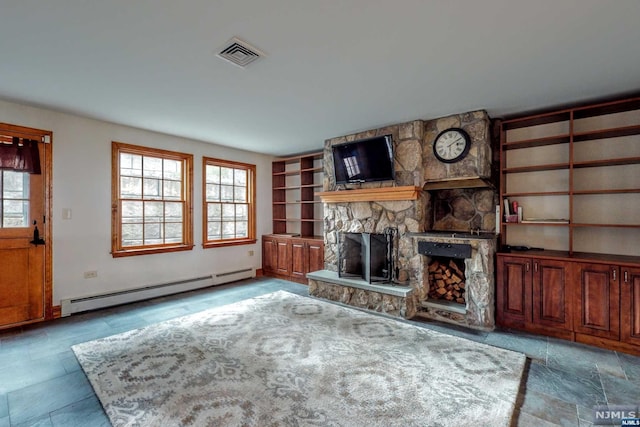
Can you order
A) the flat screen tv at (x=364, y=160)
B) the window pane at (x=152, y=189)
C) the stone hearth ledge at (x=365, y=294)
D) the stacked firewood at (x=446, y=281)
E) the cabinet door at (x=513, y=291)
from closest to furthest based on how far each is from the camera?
the cabinet door at (x=513, y=291) → the stone hearth ledge at (x=365, y=294) → the stacked firewood at (x=446, y=281) → the flat screen tv at (x=364, y=160) → the window pane at (x=152, y=189)

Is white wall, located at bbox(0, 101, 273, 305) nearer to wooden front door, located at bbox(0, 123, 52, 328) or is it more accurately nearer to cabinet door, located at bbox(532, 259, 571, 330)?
wooden front door, located at bbox(0, 123, 52, 328)

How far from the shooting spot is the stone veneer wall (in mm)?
3602

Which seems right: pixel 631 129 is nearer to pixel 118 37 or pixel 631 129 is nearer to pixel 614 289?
pixel 614 289

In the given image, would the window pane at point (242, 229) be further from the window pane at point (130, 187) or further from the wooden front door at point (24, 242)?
the wooden front door at point (24, 242)

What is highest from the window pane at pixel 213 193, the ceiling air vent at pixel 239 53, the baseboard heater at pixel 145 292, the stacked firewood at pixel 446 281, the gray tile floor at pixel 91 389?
the ceiling air vent at pixel 239 53

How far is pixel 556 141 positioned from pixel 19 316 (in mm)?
6663

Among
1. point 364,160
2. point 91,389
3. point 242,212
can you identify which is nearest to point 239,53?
point 364,160

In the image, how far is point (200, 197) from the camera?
16.9 ft

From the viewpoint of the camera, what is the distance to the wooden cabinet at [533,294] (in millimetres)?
3088

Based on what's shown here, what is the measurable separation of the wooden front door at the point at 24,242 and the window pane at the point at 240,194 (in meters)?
2.78

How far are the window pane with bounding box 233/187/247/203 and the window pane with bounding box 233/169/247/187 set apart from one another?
0.10 metres

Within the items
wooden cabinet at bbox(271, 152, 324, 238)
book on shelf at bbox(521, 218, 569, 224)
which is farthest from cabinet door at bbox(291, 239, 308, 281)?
book on shelf at bbox(521, 218, 569, 224)

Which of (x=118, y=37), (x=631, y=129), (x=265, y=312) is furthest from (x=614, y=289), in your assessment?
(x=118, y=37)

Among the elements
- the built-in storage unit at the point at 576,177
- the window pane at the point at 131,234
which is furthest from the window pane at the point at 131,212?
the built-in storage unit at the point at 576,177
